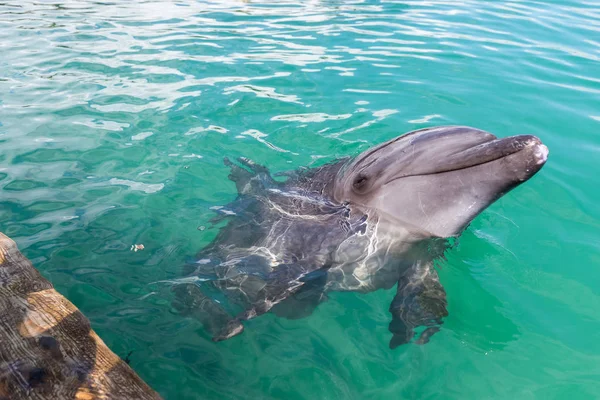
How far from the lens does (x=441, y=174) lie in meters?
4.05

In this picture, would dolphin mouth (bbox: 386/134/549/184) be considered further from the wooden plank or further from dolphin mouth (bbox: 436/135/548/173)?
the wooden plank

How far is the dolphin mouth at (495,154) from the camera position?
3487mm

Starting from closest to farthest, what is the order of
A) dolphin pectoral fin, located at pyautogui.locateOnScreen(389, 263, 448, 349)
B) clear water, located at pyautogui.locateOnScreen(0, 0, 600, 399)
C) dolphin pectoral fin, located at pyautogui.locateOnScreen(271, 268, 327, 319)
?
clear water, located at pyautogui.locateOnScreen(0, 0, 600, 399) < dolphin pectoral fin, located at pyautogui.locateOnScreen(389, 263, 448, 349) < dolphin pectoral fin, located at pyautogui.locateOnScreen(271, 268, 327, 319)

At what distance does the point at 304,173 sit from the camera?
5859 millimetres

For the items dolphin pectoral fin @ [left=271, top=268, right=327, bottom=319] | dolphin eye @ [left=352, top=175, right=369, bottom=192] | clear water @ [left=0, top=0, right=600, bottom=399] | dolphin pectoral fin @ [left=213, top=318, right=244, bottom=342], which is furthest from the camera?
dolphin eye @ [left=352, top=175, right=369, bottom=192]

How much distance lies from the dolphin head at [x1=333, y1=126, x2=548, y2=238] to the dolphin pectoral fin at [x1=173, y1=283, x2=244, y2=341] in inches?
63.2

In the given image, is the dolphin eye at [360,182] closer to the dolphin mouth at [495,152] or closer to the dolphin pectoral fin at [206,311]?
the dolphin mouth at [495,152]

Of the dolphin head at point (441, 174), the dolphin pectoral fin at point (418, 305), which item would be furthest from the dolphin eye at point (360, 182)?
the dolphin pectoral fin at point (418, 305)

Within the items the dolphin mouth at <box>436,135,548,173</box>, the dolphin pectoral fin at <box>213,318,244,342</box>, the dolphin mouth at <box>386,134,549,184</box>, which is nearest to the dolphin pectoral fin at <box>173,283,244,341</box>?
the dolphin pectoral fin at <box>213,318,244,342</box>

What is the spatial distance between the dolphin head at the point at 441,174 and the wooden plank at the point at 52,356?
8.43 ft

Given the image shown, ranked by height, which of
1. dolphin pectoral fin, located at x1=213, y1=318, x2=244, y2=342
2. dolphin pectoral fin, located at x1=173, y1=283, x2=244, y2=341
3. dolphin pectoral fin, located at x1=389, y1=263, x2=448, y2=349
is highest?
dolphin pectoral fin, located at x1=389, y1=263, x2=448, y2=349

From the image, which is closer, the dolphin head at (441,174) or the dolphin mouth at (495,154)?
the dolphin mouth at (495,154)

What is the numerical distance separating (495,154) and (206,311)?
9.09 feet

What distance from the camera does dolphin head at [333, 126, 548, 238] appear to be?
362 cm
